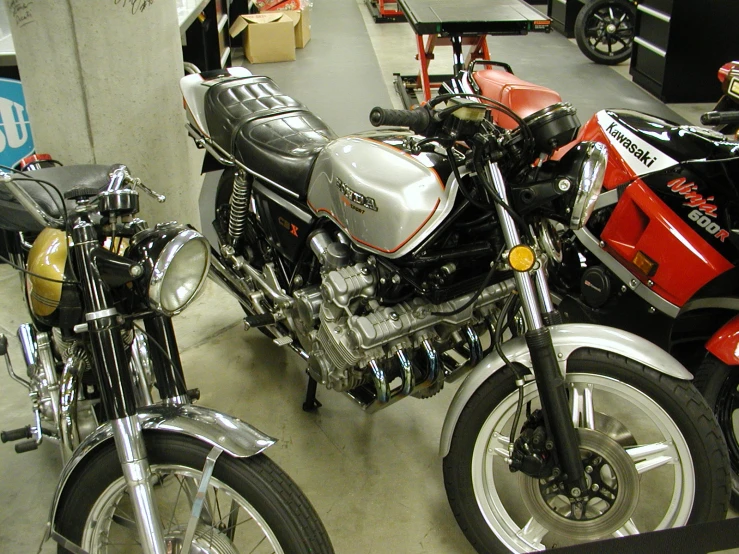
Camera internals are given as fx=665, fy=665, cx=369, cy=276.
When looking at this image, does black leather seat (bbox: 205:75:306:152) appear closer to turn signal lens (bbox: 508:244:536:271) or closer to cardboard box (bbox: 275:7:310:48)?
turn signal lens (bbox: 508:244:536:271)

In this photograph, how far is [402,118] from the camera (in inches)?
56.5

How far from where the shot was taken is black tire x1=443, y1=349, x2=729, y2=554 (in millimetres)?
1516

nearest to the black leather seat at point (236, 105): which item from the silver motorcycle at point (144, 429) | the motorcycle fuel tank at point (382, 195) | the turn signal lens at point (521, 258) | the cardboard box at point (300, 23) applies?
the motorcycle fuel tank at point (382, 195)

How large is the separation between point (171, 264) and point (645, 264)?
1439 millimetres

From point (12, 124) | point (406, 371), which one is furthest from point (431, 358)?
point (12, 124)

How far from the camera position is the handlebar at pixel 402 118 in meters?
1.39

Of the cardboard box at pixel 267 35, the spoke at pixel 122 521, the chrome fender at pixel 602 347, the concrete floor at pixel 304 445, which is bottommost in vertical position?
the concrete floor at pixel 304 445

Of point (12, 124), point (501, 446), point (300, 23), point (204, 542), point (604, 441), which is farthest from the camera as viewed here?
point (300, 23)

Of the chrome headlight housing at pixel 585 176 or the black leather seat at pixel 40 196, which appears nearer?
the chrome headlight housing at pixel 585 176

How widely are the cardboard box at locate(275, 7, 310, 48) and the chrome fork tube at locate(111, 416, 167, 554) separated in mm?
6648

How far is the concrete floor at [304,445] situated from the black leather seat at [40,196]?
874 millimetres

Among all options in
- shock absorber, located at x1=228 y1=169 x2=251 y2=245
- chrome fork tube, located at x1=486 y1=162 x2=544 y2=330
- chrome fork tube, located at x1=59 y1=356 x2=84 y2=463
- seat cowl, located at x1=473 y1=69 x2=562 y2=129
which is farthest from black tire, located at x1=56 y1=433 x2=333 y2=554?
seat cowl, located at x1=473 y1=69 x2=562 y2=129

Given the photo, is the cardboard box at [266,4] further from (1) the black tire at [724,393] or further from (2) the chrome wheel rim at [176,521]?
(2) the chrome wheel rim at [176,521]

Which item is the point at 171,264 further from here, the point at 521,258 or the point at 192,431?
the point at 521,258
